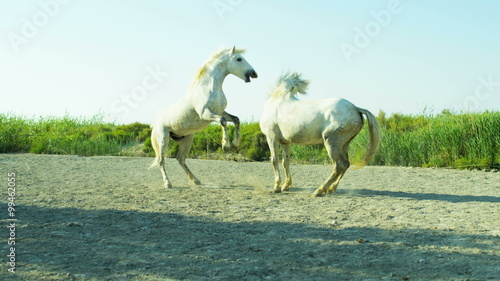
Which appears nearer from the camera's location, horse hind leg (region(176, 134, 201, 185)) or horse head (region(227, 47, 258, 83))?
horse head (region(227, 47, 258, 83))

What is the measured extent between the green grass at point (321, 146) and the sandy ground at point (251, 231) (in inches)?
127

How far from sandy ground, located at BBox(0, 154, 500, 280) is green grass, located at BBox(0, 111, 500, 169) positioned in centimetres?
321

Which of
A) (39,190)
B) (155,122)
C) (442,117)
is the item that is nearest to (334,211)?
(155,122)

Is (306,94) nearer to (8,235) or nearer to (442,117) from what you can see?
(8,235)

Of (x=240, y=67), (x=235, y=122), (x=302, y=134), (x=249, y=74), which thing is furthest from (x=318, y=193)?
(x=240, y=67)

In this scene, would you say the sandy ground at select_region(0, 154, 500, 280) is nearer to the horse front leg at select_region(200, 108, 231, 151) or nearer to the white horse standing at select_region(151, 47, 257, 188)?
the horse front leg at select_region(200, 108, 231, 151)

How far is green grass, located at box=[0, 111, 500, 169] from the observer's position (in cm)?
1254

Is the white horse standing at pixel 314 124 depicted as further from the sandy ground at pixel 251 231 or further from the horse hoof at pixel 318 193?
the sandy ground at pixel 251 231

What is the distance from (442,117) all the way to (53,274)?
1384 cm

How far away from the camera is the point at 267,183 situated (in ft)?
31.4

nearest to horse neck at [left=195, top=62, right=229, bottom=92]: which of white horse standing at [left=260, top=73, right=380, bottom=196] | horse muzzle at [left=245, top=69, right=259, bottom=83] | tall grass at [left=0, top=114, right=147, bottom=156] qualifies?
horse muzzle at [left=245, top=69, right=259, bottom=83]

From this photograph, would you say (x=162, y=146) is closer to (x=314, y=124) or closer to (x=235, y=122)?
(x=235, y=122)

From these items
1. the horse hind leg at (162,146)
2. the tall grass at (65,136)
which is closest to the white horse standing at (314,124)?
the horse hind leg at (162,146)

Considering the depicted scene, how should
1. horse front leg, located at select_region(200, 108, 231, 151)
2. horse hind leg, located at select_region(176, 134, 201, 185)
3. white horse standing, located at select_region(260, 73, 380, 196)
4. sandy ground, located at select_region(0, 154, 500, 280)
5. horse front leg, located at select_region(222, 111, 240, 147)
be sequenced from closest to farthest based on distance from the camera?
sandy ground, located at select_region(0, 154, 500, 280), white horse standing, located at select_region(260, 73, 380, 196), horse front leg, located at select_region(200, 108, 231, 151), horse front leg, located at select_region(222, 111, 240, 147), horse hind leg, located at select_region(176, 134, 201, 185)
